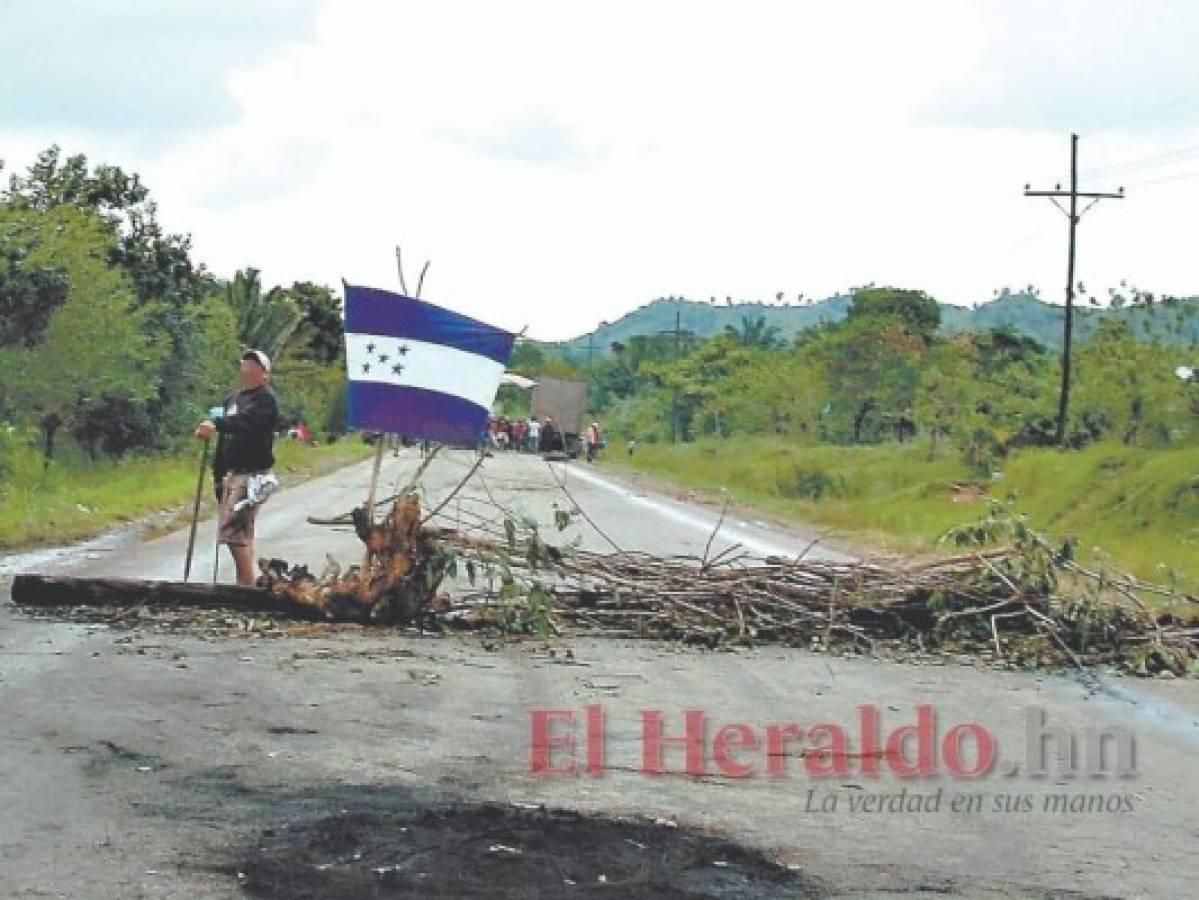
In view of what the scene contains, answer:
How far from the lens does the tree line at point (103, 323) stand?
101 ft

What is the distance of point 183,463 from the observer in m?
41.9

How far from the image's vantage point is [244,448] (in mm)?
13500

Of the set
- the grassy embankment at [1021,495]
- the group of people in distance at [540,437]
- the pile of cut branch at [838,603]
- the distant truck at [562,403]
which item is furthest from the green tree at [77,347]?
the distant truck at [562,403]

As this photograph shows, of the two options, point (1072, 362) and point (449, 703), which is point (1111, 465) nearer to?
point (1072, 362)

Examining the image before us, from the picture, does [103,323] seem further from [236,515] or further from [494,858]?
[494,858]

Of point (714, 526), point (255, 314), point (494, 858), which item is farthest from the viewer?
point (255, 314)

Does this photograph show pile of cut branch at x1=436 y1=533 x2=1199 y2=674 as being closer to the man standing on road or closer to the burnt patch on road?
the man standing on road

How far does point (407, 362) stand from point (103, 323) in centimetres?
2146

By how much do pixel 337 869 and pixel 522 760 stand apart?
7.08 ft

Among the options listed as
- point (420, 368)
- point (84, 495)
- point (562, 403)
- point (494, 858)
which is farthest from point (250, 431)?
point (562, 403)

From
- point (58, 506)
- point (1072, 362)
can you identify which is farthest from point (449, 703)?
point (1072, 362)

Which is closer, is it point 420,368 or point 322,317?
point 420,368

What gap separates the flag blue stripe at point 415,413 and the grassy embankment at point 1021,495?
461 centimetres

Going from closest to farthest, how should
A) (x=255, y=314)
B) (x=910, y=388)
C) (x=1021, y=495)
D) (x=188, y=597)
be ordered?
(x=188, y=597), (x=1021, y=495), (x=255, y=314), (x=910, y=388)
